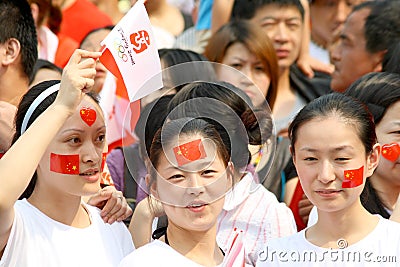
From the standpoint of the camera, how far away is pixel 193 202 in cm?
304

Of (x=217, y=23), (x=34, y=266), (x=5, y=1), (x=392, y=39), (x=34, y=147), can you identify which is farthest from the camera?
(x=217, y=23)

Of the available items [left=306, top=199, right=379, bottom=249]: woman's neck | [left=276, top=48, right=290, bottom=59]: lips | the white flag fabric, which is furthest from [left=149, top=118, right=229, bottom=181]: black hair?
[left=276, top=48, right=290, bottom=59]: lips

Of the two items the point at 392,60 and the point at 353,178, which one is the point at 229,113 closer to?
the point at 353,178

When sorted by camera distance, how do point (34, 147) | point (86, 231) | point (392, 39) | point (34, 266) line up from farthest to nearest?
point (392, 39) < point (86, 231) < point (34, 266) < point (34, 147)

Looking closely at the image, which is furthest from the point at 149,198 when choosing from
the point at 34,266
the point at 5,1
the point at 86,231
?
the point at 5,1

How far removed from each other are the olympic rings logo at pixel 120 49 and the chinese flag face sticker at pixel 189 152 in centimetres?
33

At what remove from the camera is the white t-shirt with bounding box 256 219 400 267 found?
3068 mm

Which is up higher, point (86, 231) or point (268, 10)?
point (268, 10)

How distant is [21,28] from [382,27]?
212cm

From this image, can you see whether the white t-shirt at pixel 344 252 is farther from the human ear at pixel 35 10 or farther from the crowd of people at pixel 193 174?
the human ear at pixel 35 10

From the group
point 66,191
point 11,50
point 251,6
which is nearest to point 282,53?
point 251,6

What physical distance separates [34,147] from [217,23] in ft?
9.98

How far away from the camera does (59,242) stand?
3.12 meters

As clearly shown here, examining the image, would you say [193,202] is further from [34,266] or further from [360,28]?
[360,28]
